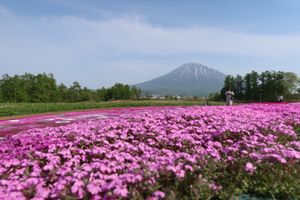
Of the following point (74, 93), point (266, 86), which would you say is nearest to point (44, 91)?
point (74, 93)

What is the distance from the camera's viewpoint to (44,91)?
249 ft

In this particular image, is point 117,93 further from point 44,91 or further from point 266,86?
point 266,86

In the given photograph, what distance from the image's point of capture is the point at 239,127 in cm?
770

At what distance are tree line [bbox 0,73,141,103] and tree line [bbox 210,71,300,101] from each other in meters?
31.1

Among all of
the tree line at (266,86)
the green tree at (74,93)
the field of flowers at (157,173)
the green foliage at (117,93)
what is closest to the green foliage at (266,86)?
the tree line at (266,86)

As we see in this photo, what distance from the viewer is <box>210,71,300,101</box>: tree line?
7700 centimetres

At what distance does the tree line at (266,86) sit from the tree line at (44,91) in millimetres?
31118

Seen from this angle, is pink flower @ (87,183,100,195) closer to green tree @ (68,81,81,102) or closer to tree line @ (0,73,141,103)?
tree line @ (0,73,141,103)

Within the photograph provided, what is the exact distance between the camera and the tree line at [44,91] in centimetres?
7238

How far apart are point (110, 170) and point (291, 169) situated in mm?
2801

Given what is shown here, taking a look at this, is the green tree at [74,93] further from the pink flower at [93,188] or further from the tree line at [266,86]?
the pink flower at [93,188]

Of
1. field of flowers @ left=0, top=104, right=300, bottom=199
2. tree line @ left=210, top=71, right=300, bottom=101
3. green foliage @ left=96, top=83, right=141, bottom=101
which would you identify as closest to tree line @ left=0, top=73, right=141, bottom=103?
green foliage @ left=96, top=83, right=141, bottom=101

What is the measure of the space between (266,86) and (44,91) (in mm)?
57796

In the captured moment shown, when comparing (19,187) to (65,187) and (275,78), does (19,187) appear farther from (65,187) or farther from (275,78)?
(275,78)
